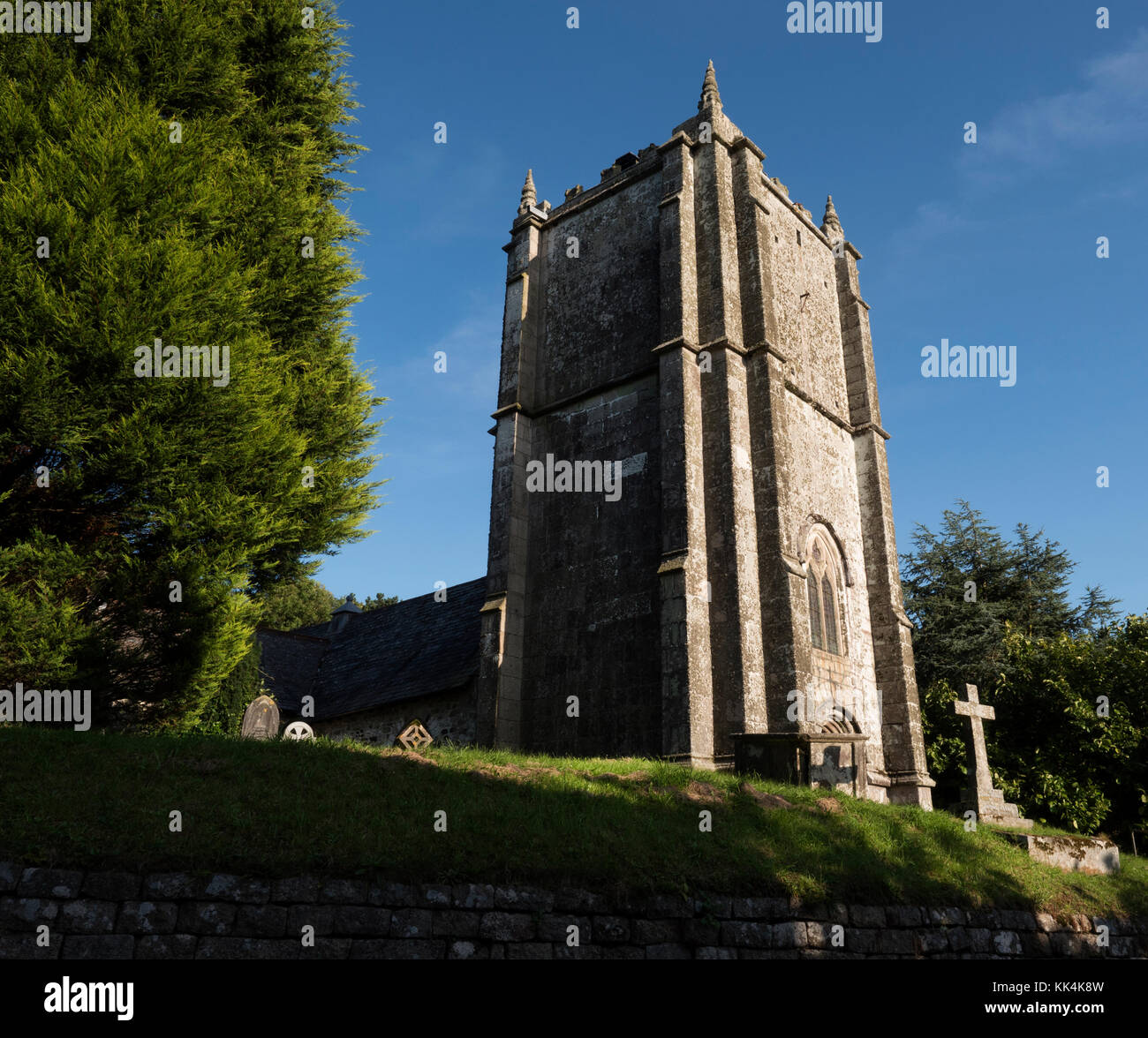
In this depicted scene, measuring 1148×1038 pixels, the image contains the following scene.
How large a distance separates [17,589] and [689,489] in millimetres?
11456

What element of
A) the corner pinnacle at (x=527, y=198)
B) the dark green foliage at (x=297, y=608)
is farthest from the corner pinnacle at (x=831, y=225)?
the dark green foliage at (x=297, y=608)

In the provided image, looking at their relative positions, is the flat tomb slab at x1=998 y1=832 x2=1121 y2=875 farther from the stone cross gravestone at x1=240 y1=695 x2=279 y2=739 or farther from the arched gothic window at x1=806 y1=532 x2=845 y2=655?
the stone cross gravestone at x1=240 y1=695 x2=279 y2=739

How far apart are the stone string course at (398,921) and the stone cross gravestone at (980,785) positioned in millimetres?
7906

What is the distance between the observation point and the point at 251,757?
9.94 metres

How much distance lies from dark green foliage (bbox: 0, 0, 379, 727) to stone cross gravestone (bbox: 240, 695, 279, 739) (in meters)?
1.52

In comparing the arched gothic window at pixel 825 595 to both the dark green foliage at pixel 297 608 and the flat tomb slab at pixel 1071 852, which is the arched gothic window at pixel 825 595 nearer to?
the flat tomb slab at pixel 1071 852

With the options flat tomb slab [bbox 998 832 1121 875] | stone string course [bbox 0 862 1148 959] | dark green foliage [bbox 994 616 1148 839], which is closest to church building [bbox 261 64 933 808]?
flat tomb slab [bbox 998 832 1121 875]

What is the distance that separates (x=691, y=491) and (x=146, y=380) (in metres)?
10.1

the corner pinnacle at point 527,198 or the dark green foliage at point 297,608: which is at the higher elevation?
the corner pinnacle at point 527,198

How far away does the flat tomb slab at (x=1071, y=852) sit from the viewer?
12.5 m

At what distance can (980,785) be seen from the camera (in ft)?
53.7

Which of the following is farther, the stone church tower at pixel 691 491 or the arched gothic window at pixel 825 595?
the arched gothic window at pixel 825 595

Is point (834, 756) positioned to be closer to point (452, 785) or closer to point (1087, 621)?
point (452, 785)
